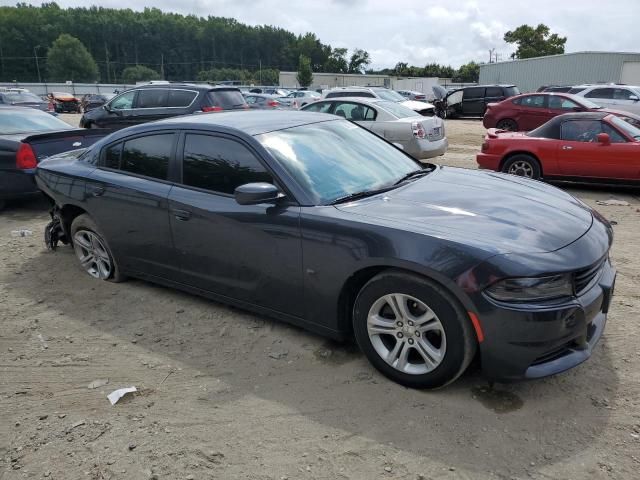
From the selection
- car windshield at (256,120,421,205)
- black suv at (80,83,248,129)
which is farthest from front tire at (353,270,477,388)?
black suv at (80,83,248,129)

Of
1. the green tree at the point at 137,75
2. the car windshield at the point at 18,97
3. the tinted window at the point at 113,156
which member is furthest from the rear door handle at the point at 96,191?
the green tree at the point at 137,75

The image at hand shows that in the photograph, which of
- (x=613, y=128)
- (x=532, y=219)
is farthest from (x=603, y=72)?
(x=532, y=219)

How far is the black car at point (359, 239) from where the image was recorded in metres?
2.72

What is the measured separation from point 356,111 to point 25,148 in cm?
661

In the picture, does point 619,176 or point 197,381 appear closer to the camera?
point 197,381

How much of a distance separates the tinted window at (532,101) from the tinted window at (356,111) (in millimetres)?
6915

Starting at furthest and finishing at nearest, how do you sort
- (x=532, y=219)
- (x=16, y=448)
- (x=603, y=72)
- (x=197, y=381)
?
(x=603, y=72), (x=197, y=381), (x=532, y=219), (x=16, y=448)

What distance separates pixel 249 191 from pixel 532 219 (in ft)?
5.68

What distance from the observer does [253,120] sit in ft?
13.2

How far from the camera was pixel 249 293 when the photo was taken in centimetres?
368

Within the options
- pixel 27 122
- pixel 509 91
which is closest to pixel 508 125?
pixel 509 91

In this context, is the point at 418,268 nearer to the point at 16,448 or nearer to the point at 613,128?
the point at 16,448

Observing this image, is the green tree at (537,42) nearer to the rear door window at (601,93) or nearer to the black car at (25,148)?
the rear door window at (601,93)

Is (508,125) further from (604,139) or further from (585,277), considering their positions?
(585,277)
